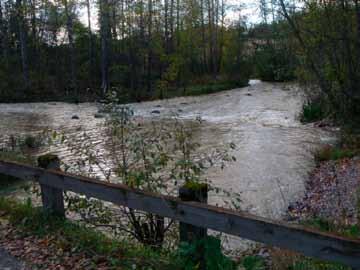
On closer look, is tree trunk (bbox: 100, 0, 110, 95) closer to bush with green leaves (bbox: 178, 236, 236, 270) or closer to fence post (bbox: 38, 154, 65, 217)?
fence post (bbox: 38, 154, 65, 217)

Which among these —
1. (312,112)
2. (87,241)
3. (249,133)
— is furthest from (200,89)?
(87,241)

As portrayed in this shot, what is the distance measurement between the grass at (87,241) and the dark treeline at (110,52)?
83.5 feet

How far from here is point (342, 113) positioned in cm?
1248

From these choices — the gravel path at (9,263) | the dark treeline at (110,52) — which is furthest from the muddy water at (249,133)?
the dark treeline at (110,52)

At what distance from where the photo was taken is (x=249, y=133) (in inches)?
611

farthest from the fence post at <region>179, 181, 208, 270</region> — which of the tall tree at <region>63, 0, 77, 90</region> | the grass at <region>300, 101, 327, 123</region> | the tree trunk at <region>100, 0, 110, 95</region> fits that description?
the tall tree at <region>63, 0, 77, 90</region>

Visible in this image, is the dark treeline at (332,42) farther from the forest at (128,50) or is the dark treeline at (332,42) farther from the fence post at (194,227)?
the forest at (128,50)

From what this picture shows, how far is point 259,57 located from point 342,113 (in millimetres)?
30702

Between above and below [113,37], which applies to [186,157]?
below

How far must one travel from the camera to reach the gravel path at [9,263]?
3973 mm

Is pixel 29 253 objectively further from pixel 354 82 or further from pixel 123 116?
pixel 354 82

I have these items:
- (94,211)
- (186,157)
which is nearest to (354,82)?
(186,157)

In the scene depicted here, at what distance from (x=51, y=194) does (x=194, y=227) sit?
2.02 m

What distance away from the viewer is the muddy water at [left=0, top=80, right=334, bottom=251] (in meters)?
8.73
